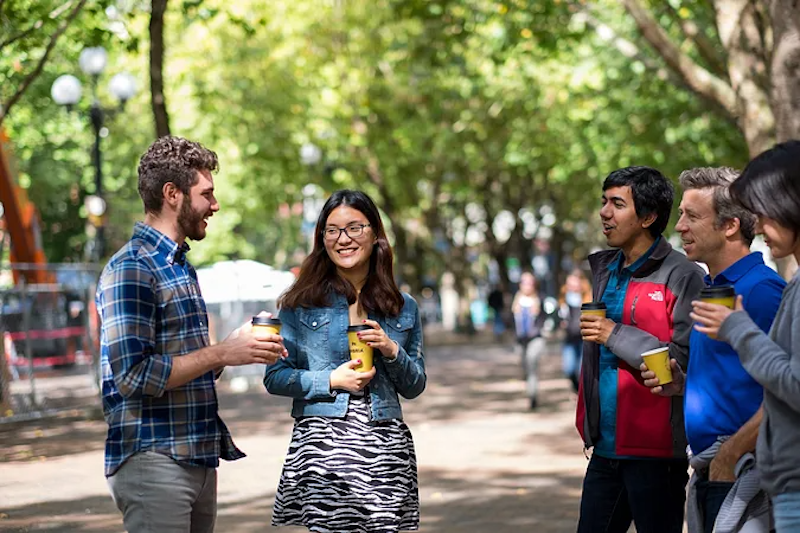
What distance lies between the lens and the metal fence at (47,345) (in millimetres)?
18125

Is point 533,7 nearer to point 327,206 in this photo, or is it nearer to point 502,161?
point 327,206

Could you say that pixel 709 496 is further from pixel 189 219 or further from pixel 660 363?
pixel 189 219

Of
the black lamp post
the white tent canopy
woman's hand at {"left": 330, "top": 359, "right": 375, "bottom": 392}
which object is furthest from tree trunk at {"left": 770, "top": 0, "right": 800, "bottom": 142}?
the white tent canopy

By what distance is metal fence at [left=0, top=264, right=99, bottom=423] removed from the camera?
18125 millimetres

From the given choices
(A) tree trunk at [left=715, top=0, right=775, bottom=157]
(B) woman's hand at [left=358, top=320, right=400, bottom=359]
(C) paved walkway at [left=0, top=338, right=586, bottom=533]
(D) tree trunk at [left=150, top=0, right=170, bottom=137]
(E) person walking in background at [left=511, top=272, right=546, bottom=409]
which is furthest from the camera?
(E) person walking in background at [left=511, top=272, right=546, bottom=409]

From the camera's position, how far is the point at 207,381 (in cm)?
439

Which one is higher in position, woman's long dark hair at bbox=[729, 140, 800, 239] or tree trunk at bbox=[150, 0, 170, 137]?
tree trunk at bbox=[150, 0, 170, 137]

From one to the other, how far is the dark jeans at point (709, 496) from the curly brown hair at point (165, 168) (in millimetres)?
1924

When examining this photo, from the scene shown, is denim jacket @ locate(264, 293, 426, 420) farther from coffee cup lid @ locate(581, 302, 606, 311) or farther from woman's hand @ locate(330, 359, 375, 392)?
coffee cup lid @ locate(581, 302, 606, 311)

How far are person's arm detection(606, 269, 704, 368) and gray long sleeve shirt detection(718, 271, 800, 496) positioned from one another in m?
1.04

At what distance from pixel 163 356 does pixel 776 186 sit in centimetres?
190

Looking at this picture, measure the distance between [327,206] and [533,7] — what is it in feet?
44.9

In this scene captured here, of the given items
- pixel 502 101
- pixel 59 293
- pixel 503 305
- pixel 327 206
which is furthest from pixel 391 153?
pixel 327 206

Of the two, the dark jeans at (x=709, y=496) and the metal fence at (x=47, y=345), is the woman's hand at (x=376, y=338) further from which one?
the metal fence at (x=47, y=345)
